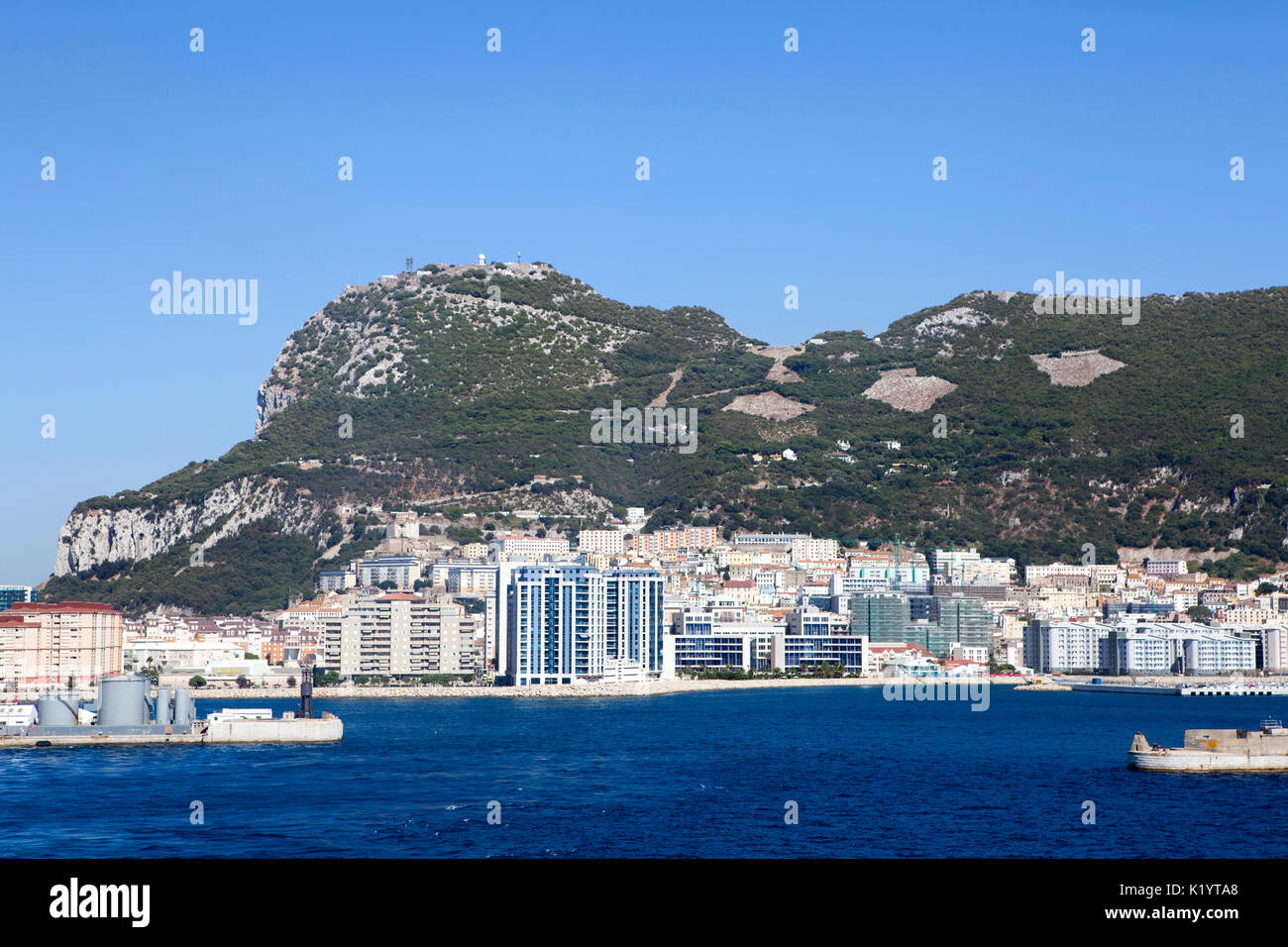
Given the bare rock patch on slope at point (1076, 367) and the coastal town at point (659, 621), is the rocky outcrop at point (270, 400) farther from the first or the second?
the bare rock patch on slope at point (1076, 367)

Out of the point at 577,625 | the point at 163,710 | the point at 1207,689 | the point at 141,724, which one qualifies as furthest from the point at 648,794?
the point at 1207,689

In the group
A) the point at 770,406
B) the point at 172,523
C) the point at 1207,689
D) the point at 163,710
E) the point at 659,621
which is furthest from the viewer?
the point at 770,406

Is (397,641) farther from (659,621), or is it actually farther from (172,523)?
(172,523)

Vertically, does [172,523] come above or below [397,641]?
above

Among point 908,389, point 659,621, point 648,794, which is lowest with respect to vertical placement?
point 648,794
